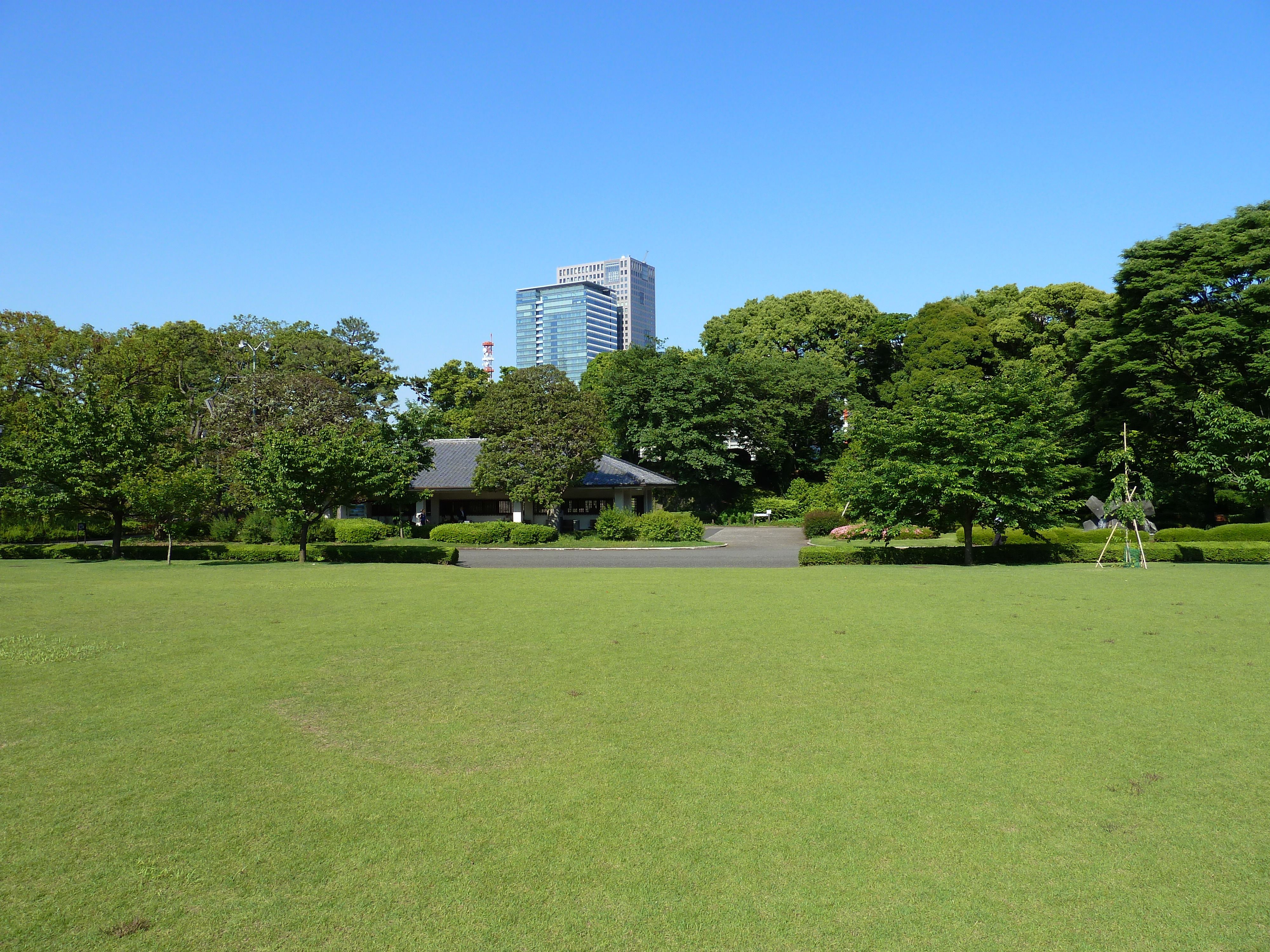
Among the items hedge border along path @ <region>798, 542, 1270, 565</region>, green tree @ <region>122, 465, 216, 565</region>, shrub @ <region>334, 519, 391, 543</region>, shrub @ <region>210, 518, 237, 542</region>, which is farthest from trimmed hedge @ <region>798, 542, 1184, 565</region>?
shrub @ <region>210, 518, 237, 542</region>

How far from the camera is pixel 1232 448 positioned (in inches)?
993

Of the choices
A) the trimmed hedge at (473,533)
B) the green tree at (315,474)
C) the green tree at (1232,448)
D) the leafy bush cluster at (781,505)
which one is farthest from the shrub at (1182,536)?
the trimmed hedge at (473,533)

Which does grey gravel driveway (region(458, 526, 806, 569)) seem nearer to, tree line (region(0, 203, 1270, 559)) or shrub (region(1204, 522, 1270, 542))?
tree line (region(0, 203, 1270, 559))

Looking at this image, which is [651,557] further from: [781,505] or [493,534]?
[781,505]

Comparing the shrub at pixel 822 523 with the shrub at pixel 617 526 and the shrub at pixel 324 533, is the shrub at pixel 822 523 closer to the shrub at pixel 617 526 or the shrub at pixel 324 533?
the shrub at pixel 617 526

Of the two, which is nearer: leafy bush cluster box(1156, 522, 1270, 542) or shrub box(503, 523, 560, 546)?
leafy bush cluster box(1156, 522, 1270, 542)

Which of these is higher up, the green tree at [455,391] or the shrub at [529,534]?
the green tree at [455,391]

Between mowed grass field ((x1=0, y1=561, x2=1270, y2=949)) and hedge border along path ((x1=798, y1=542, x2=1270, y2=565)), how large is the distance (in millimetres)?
13519

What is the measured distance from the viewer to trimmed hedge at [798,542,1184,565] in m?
24.0

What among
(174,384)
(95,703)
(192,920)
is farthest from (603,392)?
(192,920)

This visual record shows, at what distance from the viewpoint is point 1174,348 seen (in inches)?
1198

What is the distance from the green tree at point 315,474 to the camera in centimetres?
2494

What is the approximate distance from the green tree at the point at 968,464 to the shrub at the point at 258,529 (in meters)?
23.7

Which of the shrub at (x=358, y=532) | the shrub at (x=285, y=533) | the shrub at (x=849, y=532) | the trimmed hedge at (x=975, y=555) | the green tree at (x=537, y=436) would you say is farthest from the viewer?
the green tree at (x=537, y=436)
